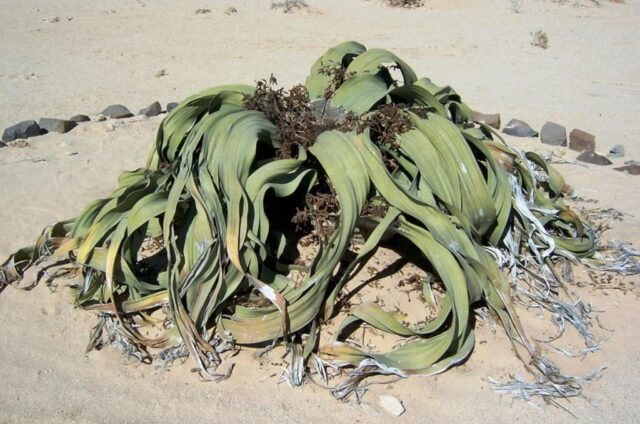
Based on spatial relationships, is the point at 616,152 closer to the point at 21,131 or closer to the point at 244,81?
the point at 244,81

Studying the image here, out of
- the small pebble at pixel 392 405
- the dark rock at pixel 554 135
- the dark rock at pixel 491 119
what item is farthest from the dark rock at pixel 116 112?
the small pebble at pixel 392 405

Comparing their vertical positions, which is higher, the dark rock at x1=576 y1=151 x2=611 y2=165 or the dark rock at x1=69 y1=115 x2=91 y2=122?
the dark rock at x1=576 y1=151 x2=611 y2=165

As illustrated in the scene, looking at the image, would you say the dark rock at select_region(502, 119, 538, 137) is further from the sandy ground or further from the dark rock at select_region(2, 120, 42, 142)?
the dark rock at select_region(2, 120, 42, 142)

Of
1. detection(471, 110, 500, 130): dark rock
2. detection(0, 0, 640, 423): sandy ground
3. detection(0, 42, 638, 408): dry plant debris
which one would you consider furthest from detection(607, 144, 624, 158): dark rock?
detection(0, 42, 638, 408): dry plant debris

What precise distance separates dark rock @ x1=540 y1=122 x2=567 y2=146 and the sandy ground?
0.13 m

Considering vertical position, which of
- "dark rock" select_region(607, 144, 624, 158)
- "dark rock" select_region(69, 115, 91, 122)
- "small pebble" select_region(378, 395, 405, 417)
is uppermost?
"dark rock" select_region(607, 144, 624, 158)

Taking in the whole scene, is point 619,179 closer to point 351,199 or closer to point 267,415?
point 351,199

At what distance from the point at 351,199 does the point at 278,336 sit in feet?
1.67

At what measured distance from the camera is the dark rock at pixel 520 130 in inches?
166

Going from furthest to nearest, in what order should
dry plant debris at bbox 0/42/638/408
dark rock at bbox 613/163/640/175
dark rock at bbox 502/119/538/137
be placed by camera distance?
dark rock at bbox 502/119/538/137
dark rock at bbox 613/163/640/175
dry plant debris at bbox 0/42/638/408

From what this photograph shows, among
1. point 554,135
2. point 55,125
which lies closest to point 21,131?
point 55,125

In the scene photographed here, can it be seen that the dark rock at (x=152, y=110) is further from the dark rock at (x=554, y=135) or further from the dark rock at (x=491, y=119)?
the dark rock at (x=554, y=135)

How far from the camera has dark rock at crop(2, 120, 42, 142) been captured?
12.6ft

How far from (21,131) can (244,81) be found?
1.93 metres
